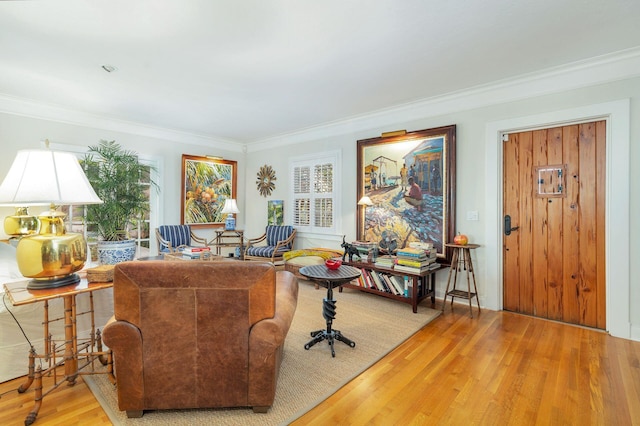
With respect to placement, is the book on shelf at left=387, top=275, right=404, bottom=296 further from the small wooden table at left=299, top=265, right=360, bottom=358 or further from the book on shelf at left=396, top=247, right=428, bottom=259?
the small wooden table at left=299, top=265, right=360, bottom=358

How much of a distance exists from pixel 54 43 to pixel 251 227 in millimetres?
4466

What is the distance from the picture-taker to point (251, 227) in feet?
22.0

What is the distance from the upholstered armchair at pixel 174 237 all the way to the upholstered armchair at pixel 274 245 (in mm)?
973

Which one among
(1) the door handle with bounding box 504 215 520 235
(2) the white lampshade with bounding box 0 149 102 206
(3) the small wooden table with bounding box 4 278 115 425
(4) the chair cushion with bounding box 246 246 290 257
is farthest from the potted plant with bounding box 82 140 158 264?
(1) the door handle with bounding box 504 215 520 235

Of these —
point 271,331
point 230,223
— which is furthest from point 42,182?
point 230,223

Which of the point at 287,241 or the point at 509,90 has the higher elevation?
the point at 509,90

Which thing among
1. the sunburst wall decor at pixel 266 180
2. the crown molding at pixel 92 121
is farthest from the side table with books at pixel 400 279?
the crown molding at pixel 92 121

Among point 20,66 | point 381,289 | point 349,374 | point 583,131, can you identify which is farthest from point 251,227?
point 583,131

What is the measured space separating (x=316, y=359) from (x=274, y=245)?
3.40 m

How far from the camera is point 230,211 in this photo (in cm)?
595

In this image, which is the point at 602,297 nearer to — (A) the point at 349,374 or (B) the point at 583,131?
(B) the point at 583,131

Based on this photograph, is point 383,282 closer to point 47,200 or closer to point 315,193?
point 315,193

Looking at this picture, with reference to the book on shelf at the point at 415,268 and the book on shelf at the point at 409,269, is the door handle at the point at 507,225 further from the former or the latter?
the book on shelf at the point at 409,269

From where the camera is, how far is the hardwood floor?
1798mm
